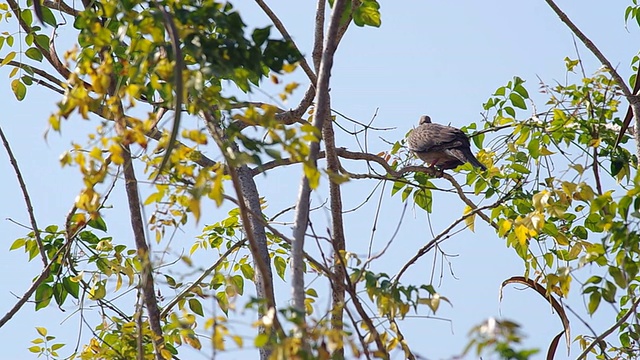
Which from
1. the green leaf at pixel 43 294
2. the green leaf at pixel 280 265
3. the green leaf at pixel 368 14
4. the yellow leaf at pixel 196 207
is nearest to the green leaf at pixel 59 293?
the green leaf at pixel 43 294

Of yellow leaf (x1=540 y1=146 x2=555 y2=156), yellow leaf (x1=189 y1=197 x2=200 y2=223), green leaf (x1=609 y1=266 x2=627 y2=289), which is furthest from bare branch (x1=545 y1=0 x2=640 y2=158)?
yellow leaf (x1=189 y1=197 x2=200 y2=223)

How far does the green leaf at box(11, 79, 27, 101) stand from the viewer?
16.5 feet

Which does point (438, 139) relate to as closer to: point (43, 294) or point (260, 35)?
point (43, 294)

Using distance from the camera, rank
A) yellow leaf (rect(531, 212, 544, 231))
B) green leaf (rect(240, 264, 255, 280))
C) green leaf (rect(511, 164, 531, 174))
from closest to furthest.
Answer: yellow leaf (rect(531, 212, 544, 231)) → green leaf (rect(511, 164, 531, 174)) → green leaf (rect(240, 264, 255, 280))

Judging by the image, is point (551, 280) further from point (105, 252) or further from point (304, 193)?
point (105, 252)

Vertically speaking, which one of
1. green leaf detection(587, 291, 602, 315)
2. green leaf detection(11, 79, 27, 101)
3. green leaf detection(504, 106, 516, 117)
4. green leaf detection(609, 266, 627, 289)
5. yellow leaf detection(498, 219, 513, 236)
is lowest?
green leaf detection(587, 291, 602, 315)

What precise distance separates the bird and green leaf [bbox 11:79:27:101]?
3.77 meters

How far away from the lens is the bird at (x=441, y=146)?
819cm

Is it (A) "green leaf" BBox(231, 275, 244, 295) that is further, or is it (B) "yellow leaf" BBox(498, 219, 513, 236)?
(A) "green leaf" BBox(231, 275, 244, 295)

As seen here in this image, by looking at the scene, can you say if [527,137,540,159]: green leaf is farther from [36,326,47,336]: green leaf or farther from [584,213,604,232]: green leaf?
[36,326,47,336]: green leaf

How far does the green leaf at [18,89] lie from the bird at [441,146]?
3.77 metres

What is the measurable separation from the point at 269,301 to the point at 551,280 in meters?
1.71

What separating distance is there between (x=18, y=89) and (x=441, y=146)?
4431 mm

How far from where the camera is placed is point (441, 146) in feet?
28.0
